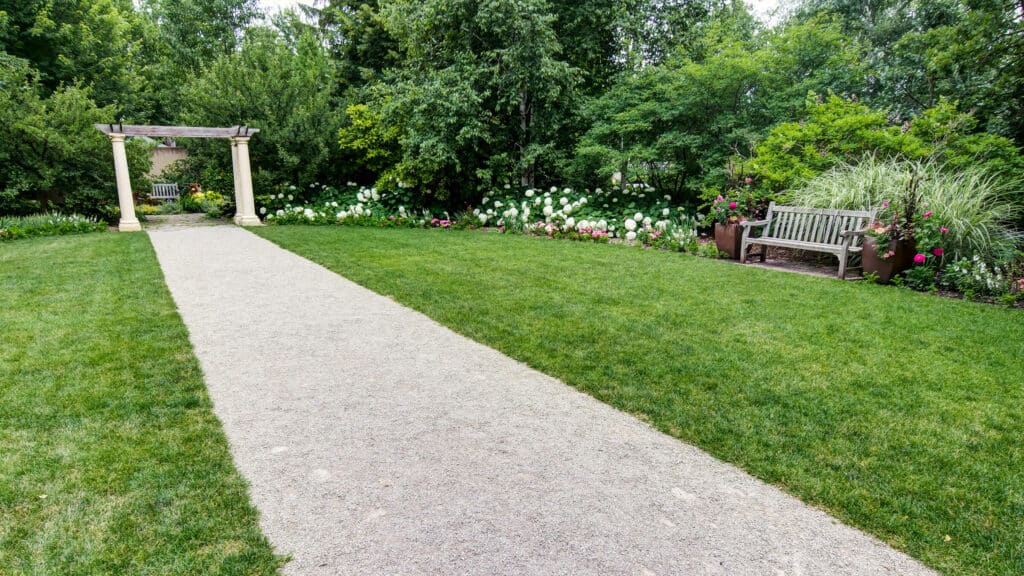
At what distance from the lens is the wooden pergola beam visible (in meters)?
10.9

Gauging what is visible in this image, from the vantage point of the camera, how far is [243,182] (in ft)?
39.9

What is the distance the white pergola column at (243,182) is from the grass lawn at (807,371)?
7002mm

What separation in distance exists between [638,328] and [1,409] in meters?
3.82

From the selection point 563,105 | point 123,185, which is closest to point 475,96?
point 563,105

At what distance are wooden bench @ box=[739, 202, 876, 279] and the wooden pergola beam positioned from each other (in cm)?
1038

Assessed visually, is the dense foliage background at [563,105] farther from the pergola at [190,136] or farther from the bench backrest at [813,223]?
the bench backrest at [813,223]

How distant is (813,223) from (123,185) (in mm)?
12524

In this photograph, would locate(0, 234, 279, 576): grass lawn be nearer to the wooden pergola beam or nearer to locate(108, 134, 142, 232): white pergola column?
locate(108, 134, 142, 232): white pergola column

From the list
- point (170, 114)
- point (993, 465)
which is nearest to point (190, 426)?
point (993, 465)

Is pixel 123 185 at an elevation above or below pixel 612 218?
above

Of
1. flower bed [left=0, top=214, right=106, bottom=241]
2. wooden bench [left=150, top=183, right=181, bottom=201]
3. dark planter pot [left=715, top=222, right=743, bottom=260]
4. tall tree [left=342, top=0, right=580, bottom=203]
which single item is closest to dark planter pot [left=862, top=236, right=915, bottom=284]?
dark planter pot [left=715, top=222, right=743, bottom=260]

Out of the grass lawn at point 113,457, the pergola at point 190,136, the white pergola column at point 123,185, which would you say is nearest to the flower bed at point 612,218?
the pergola at point 190,136

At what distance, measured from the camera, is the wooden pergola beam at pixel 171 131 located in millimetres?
10893

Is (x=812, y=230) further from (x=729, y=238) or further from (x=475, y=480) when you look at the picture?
(x=475, y=480)
